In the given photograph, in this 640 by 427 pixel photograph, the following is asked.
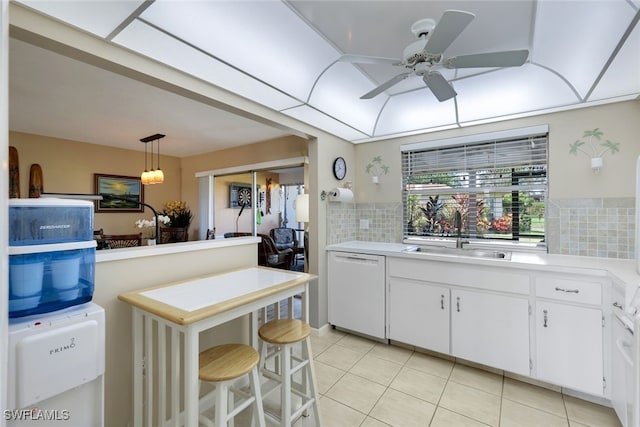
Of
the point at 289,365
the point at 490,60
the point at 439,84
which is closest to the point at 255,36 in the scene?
the point at 439,84

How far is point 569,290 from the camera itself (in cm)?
200

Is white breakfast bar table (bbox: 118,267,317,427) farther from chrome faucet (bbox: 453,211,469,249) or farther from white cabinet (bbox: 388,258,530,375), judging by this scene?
chrome faucet (bbox: 453,211,469,249)

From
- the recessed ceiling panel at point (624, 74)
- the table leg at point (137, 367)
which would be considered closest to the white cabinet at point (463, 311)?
the recessed ceiling panel at point (624, 74)

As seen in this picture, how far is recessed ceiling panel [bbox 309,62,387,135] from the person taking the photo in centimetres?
227

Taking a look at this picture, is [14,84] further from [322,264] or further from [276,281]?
[322,264]

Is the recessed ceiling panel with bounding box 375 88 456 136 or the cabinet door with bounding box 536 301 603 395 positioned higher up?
the recessed ceiling panel with bounding box 375 88 456 136

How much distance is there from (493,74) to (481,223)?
1.42 meters

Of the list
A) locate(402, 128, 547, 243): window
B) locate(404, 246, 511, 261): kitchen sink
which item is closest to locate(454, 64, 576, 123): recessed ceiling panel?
locate(402, 128, 547, 243): window

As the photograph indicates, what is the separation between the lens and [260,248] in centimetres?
480

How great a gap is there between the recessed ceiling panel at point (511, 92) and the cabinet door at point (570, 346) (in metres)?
1.62

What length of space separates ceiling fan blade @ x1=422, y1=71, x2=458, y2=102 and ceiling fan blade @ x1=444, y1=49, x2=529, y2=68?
4.7 inches

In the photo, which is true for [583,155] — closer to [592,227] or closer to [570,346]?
[592,227]

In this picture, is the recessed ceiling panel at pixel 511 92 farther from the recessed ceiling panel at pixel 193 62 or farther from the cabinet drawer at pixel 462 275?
the recessed ceiling panel at pixel 193 62

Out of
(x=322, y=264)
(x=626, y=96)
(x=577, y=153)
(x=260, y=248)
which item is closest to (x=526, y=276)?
(x=577, y=153)
